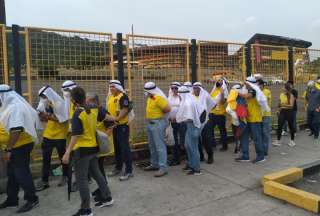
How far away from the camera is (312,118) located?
395 inches

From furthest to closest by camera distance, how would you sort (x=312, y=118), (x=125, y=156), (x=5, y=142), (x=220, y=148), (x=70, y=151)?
(x=312, y=118) < (x=220, y=148) < (x=125, y=156) < (x=5, y=142) < (x=70, y=151)

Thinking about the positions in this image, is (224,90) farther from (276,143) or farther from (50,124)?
(50,124)

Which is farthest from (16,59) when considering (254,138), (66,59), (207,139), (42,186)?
(254,138)

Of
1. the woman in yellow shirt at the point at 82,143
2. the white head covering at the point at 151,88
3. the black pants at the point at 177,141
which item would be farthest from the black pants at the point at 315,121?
the woman in yellow shirt at the point at 82,143

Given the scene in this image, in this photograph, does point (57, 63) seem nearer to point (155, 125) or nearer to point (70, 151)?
point (155, 125)

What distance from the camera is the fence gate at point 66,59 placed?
252 inches

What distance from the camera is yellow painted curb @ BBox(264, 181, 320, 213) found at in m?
4.90

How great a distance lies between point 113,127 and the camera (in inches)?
233

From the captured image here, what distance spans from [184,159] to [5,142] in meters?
3.67

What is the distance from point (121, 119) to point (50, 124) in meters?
1.13

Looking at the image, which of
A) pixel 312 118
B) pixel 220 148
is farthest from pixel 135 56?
pixel 312 118

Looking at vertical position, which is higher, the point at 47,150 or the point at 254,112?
the point at 254,112

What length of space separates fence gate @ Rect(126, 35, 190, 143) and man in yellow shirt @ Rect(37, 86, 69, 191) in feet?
6.11

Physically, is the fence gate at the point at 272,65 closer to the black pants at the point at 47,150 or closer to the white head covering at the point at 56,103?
the white head covering at the point at 56,103
